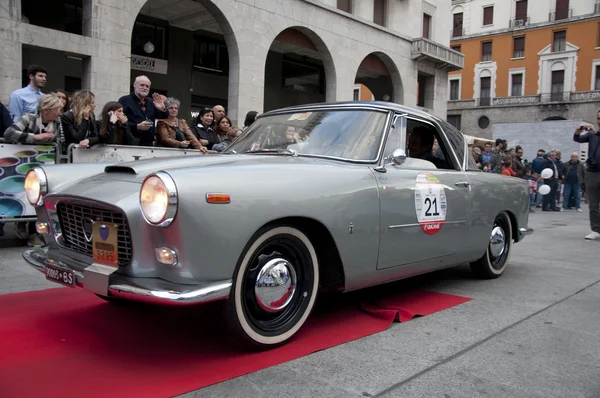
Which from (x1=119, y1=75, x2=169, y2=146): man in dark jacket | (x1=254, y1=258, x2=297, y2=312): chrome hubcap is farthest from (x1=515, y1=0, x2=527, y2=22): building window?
(x1=254, y1=258, x2=297, y2=312): chrome hubcap

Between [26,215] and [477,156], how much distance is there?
1155 cm

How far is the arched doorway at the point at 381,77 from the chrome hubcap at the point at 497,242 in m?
16.0

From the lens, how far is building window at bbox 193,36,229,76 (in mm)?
18734

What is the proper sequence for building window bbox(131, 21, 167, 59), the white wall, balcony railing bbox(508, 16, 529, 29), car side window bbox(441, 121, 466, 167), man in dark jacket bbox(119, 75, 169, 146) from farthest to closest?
balcony railing bbox(508, 16, 529, 29) < the white wall < building window bbox(131, 21, 167, 59) < man in dark jacket bbox(119, 75, 169, 146) < car side window bbox(441, 121, 466, 167)

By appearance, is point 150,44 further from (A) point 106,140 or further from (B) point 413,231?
(B) point 413,231

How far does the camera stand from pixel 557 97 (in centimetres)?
4075

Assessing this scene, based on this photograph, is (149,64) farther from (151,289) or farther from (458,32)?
(458,32)

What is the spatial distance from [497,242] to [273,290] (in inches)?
118

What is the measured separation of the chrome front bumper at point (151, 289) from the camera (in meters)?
2.35

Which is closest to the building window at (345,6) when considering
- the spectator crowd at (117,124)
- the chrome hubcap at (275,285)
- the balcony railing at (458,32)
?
the spectator crowd at (117,124)

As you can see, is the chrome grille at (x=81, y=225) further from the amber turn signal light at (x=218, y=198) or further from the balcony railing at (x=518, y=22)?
the balcony railing at (x=518, y=22)

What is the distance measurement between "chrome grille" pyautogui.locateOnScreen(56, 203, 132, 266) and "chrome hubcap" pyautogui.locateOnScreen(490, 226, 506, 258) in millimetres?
3586

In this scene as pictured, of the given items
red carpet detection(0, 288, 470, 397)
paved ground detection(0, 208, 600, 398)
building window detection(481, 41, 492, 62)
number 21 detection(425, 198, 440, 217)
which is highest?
building window detection(481, 41, 492, 62)

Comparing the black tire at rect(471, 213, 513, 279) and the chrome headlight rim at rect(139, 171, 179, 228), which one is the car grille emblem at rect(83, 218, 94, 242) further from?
the black tire at rect(471, 213, 513, 279)
